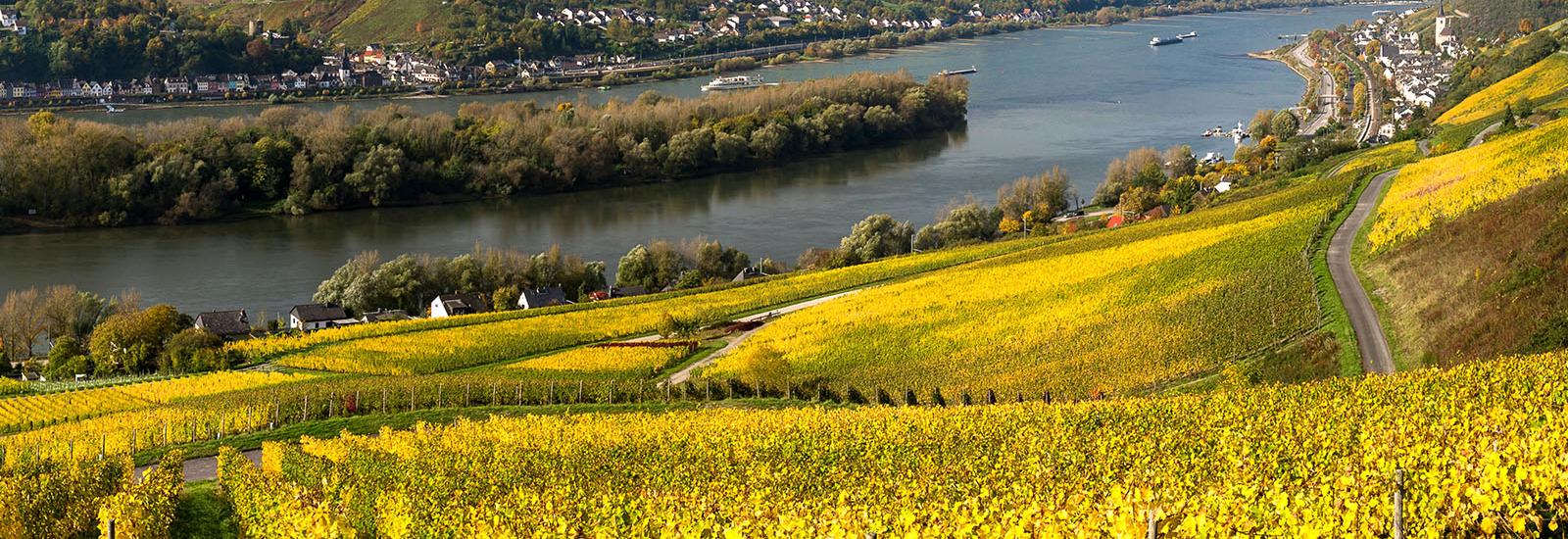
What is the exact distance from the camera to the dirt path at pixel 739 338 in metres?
30.2

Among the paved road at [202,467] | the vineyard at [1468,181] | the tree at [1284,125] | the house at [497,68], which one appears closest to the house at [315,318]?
the paved road at [202,467]

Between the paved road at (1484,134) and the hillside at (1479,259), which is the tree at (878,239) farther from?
the paved road at (1484,134)

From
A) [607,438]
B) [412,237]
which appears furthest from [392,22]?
[607,438]

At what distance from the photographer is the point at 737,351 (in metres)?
30.9

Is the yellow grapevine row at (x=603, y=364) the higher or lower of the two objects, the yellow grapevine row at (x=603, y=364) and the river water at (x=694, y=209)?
the higher

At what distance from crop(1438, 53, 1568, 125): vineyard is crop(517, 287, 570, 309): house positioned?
38132 millimetres

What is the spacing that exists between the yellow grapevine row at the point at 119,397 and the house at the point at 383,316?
32.6 ft

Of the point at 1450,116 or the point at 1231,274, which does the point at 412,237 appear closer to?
the point at 1231,274

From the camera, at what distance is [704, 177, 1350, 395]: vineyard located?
2542cm

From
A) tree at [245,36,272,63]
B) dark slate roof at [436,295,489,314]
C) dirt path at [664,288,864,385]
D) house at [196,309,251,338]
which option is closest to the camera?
dirt path at [664,288,864,385]

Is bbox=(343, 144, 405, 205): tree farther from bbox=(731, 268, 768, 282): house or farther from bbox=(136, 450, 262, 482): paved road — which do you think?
bbox=(136, 450, 262, 482): paved road

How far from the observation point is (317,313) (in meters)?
42.6

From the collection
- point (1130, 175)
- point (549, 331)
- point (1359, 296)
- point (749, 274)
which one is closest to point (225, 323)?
point (549, 331)

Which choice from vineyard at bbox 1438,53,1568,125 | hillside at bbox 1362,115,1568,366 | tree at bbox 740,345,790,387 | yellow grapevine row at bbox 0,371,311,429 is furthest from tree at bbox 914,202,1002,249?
yellow grapevine row at bbox 0,371,311,429
